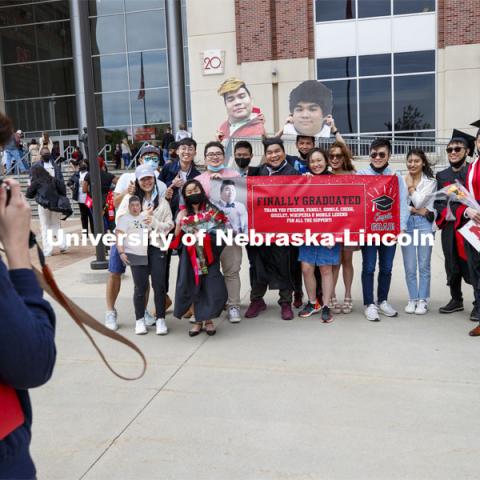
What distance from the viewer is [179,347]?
500cm

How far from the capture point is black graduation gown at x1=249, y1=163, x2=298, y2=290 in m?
5.86

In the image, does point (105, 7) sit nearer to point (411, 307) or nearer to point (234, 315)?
point (234, 315)

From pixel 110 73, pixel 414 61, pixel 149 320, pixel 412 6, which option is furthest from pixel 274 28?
pixel 149 320

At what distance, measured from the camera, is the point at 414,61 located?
20578mm

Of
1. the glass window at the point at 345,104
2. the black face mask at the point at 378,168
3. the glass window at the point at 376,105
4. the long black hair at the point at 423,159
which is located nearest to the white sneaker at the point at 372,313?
the black face mask at the point at 378,168

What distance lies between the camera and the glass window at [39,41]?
98.2 feet

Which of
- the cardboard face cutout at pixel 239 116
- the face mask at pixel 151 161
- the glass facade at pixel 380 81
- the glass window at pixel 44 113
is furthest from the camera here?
the glass window at pixel 44 113

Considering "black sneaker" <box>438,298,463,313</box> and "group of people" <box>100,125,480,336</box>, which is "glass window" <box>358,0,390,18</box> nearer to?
"group of people" <box>100,125,480,336</box>

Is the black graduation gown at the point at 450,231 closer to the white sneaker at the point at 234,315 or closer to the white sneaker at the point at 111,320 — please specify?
the white sneaker at the point at 234,315

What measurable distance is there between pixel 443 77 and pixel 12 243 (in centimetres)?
2140

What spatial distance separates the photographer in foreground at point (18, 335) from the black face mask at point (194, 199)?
3.89 metres

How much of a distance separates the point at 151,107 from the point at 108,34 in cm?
465

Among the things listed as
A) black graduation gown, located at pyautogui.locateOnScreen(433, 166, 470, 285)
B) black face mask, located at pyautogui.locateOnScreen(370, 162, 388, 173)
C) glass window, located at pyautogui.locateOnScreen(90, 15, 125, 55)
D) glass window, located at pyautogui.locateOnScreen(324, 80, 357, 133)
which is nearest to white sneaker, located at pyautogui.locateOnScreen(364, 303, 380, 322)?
black graduation gown, located at pyautogui.locateOnScreen(433, 166, 470, 285)

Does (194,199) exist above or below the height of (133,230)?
above
